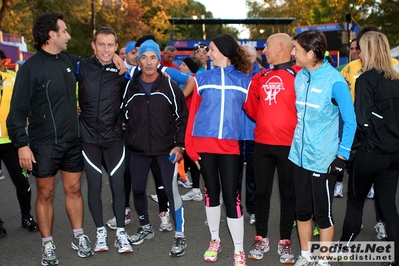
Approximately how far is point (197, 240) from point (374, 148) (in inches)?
92.4

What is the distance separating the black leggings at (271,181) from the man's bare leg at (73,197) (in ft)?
6.18

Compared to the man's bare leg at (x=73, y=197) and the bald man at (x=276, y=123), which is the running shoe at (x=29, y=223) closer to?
the man's bare leg at (x=73, y=197)

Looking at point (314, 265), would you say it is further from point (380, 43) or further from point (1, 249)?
point (1, 249)

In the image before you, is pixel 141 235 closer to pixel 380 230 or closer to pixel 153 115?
pixel 153 115

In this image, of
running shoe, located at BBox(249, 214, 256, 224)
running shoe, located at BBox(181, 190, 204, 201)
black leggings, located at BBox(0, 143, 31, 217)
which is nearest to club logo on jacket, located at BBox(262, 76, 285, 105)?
running shoe, located at BBox(249, 214, 256, 224)

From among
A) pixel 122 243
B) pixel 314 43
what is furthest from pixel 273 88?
pixel 122 243

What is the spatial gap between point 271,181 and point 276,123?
0.65 meters

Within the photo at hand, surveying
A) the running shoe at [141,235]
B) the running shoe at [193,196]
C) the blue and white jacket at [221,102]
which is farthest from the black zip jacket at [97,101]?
the running shoe at [193,196]

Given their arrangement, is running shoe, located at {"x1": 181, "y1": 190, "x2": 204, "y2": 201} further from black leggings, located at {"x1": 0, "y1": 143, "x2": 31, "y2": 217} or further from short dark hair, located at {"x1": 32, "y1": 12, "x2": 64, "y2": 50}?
short dark hair, located at {"x1": 32, "y1": 12, "x2": 64, "y2": 50}

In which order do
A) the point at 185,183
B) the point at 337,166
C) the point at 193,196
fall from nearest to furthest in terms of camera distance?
the point at 337,166, the point at 193,196, the point at 185,183

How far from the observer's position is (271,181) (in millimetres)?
5137

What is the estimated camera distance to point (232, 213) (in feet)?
16.2

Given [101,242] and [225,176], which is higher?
[225,176]

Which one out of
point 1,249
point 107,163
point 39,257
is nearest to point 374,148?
point 107,163
